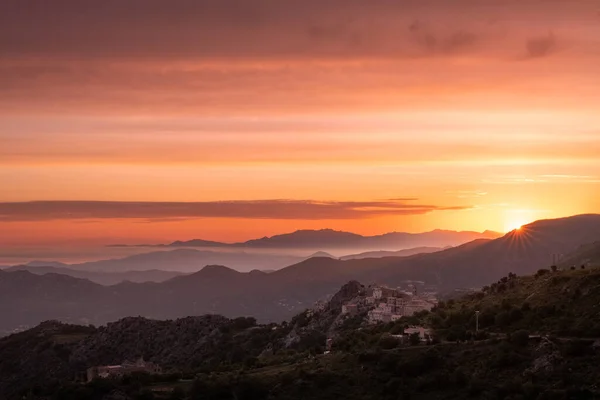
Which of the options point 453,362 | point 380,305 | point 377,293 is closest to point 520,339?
point 453,362

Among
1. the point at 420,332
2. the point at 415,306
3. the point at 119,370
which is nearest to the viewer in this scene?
the point at 420,332

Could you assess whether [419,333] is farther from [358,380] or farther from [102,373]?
[102,373]

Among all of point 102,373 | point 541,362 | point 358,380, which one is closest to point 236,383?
point 358,380

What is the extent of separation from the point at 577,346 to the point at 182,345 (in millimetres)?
94776

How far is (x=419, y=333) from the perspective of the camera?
4067 inches

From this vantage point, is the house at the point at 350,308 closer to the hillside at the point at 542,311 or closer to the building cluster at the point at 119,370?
the building cluster at the point at 119,370

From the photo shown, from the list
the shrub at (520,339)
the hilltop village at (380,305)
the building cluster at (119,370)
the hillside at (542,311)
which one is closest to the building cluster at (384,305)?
the hilltop village at (380,305)

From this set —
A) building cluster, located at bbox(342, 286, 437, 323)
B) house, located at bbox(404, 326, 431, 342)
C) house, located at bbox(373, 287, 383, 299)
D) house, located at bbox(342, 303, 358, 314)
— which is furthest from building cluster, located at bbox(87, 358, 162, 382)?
house, located at bbox(404, 326, 431, 342)

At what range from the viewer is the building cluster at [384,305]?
148 meters

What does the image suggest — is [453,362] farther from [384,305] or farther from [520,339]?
[384,305]

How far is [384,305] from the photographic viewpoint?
155m

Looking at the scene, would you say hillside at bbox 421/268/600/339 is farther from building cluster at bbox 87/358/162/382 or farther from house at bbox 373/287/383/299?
house at bbox 373/287/383/299

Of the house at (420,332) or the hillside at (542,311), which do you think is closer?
the hillside at (542,311)

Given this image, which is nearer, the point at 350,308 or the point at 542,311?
the point at 542,311
